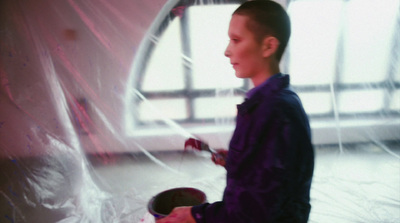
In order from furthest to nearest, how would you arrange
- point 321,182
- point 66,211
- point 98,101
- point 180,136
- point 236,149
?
1. point 180,136
2. point 321,182
3. point 98,101
4. point 66,211
5. point 236,149

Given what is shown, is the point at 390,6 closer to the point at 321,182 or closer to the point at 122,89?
the point at 321,182

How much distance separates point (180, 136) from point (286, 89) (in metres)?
1.26

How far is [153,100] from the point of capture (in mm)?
1702

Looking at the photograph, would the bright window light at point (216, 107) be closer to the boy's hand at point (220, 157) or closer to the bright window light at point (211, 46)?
the bright window light at point (211, 46)

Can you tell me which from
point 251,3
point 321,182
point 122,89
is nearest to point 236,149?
point 251,3

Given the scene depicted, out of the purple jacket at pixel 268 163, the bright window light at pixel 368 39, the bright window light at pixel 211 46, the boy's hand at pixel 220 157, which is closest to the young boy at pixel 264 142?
the purple jacket at pixel 268 163

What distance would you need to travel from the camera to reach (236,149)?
0.53 m

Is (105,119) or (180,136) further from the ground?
(105,119)

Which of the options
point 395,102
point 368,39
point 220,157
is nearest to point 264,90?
point 220,157

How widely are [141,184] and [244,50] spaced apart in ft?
4.31

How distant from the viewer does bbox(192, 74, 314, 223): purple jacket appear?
0.47m

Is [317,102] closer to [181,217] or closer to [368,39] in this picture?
[368,39]

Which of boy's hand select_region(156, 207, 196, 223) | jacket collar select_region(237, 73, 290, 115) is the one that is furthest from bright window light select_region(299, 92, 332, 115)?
boy's hand select_region(156, 207, 196, 223)

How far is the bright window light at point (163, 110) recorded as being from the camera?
1589 millimetres
